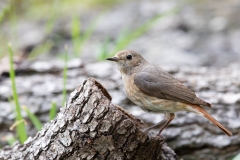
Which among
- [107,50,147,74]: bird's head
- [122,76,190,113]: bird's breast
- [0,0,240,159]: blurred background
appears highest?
[0,0,240,159]: blurred background

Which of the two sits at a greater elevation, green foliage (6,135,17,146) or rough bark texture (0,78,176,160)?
green foliage (6,135,17,146)

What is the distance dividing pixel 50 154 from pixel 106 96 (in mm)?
563

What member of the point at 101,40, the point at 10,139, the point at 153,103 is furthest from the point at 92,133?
the point at 101,40

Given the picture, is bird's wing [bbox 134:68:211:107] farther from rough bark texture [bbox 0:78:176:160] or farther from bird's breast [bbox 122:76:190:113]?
rough bark texture [bbox 0:78:176:160]

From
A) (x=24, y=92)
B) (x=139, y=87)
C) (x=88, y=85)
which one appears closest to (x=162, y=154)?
(x=139, y=87)

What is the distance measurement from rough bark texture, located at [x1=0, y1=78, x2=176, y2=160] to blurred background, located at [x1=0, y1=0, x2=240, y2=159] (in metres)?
1.45

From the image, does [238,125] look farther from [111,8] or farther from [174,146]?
[111,8]

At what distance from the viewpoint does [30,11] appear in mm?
9461

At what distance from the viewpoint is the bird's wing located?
11.8 feet

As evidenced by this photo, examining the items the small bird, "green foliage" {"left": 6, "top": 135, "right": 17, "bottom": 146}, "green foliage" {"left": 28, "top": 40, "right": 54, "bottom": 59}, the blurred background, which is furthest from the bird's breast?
"green foliage" {"left": 28, "top": 40, "right": 54, "bottom": 59}

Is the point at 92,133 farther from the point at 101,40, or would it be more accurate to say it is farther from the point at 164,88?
the point at 101,40

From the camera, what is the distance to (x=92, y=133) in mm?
2920

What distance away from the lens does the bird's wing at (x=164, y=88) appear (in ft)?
11.8

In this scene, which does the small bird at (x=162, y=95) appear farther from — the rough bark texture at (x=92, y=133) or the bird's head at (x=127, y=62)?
the rough bark texture at (x=92, y=133)
